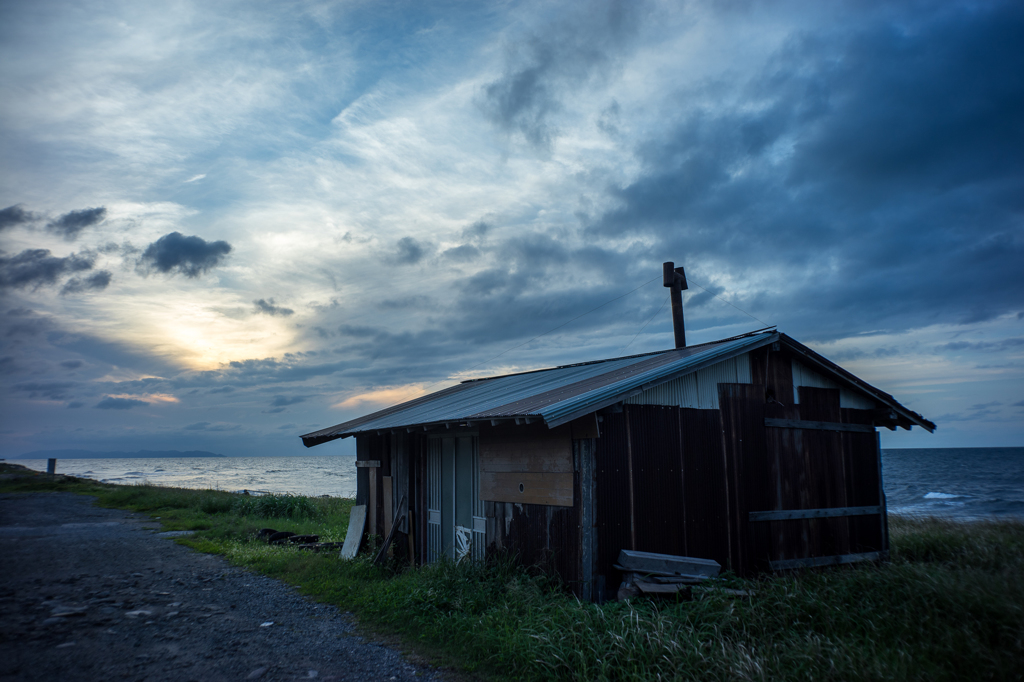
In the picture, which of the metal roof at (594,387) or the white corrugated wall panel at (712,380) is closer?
the metal roof at (594,387)

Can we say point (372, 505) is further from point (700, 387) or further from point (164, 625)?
point (700, 387)

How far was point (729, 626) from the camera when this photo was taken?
233 inches

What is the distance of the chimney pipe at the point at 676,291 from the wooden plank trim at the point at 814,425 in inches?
150

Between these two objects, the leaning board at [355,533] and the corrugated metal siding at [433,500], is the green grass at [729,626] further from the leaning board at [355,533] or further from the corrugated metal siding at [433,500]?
the leaning board at [355,533]

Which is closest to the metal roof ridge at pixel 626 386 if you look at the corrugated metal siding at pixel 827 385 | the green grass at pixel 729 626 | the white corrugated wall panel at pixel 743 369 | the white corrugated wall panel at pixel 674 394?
the white corrugated wall panel at pixel 674 394

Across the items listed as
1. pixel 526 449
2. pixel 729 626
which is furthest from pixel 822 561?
pixel 526 449

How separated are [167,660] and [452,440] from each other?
17.6 feet

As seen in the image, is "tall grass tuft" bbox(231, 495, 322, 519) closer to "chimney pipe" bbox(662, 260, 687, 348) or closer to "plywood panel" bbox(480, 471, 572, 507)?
"plywood panel" bbox(480, 471, 572, 507)

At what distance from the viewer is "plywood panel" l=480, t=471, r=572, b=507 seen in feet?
25.2

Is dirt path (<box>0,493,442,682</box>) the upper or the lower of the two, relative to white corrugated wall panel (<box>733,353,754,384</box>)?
lower

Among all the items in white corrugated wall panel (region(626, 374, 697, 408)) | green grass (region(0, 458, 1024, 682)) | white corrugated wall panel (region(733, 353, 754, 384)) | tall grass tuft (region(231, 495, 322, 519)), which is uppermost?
white corrugated wall panel (region(733, 353, 754, 384))

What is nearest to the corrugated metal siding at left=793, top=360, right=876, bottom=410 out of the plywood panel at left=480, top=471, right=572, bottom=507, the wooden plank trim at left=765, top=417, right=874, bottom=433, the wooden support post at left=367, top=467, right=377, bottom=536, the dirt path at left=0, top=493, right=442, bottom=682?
the wooden plank trim at left=765, top=417, right=874, bottom=433

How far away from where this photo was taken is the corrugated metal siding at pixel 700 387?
8.36 metres

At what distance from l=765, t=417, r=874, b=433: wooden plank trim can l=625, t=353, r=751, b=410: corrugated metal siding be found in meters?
0.90
